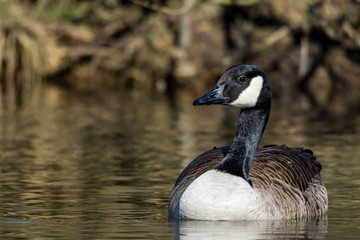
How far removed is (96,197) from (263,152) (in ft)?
7.56

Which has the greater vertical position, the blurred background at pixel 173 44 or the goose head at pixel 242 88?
the goose head at pixel 242 88

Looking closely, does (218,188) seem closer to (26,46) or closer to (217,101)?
(217,101)

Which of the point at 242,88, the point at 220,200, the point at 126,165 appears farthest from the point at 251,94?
the point at 126,165

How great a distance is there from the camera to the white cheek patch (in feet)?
34.9

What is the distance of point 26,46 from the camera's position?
33625 mm

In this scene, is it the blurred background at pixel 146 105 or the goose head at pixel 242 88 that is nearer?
the goose head at pixel 242 88

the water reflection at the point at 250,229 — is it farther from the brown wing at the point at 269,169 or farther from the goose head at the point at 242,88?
the goose head at the point at 242,88

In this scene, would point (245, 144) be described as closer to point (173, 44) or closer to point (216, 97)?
point (216, 97)

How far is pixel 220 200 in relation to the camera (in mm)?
9969

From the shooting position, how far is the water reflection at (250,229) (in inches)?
372

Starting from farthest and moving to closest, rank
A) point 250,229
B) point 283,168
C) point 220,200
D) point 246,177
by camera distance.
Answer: point 283,168
point 246,177
point 220,200
point 250,229

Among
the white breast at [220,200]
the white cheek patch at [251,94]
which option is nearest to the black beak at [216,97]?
the white cheek patch at [251,94]

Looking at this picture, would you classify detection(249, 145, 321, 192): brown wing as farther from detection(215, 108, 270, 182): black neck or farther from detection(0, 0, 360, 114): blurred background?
detection(0, 0, 360, 114): blurred background

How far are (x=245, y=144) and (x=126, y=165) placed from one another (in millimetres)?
4846
